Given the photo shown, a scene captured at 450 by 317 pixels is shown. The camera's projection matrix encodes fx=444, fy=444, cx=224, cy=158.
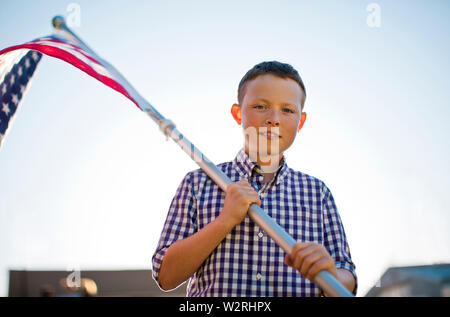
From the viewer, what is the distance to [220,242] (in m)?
2.13

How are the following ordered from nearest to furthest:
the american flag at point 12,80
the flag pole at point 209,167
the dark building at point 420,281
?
the flag pole at point 209,167
the american flag at point 12,80
the dark building at point 420,281

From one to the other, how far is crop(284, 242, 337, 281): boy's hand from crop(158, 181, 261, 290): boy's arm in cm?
32

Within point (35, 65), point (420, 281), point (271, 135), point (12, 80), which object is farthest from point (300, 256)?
point (420, 281)

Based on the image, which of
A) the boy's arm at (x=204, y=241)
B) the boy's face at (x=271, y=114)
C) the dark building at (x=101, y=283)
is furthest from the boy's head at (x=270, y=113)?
the dark building at (x=101, y=283)

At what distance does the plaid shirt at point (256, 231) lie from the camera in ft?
6.88

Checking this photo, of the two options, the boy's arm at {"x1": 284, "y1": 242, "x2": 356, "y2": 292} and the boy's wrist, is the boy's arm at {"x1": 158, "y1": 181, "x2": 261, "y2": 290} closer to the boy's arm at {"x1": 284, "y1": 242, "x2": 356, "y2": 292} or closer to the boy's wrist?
the boy's wrist

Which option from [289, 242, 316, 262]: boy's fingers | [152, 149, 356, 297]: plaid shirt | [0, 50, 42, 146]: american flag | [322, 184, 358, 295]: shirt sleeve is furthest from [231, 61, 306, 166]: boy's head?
[0, 50, 42, 146]: american flag

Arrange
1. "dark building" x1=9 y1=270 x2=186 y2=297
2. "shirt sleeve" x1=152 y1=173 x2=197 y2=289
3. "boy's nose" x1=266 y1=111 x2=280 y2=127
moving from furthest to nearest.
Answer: "dark building" x1=9 y1=270 x2=186 y2=297
"boy's nose" x1=266 y1=111 x2=280 y2=127
"shirt sleeve" x1=152 y1=173 x2=197 y2=289

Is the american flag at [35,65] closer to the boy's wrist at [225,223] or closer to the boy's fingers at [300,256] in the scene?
the boy's wrist at [225,223]

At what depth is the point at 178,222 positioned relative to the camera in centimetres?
231

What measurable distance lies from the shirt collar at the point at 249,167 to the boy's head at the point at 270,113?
39 millimetres

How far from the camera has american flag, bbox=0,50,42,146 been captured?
3.38 m

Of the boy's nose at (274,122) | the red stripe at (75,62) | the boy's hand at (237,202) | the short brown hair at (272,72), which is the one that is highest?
the red stripe at (75,62)
